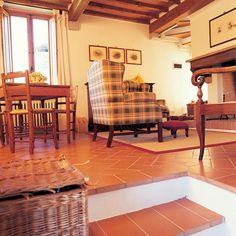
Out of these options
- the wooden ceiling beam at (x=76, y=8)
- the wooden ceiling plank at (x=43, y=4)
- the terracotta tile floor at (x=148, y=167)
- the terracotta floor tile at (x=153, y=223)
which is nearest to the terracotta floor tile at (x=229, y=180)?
the terracotta tile floor at (x=148, y=167)

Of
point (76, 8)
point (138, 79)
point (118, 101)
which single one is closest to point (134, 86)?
point (138, 79)

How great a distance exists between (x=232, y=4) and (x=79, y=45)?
3.29m

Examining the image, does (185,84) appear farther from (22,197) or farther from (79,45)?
(22,197)

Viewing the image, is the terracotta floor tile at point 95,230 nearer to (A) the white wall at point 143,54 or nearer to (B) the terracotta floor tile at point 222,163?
(B) the terracotta floor tile at point 222,163

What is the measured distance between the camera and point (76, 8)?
4.64 meters

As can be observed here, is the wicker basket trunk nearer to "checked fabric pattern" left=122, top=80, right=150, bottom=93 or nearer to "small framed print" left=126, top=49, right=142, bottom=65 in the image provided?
"checked fabric pattern" left=122, top=80, right=150, bottom=93

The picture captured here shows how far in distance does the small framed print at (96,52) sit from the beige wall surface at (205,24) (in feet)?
7.00

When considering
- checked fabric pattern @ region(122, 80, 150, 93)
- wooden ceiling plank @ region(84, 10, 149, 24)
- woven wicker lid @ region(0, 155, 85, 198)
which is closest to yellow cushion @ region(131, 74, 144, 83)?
checked fabric pattern @ region(122, 80, 150, 93)

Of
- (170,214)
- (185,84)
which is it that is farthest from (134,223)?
(185,84)

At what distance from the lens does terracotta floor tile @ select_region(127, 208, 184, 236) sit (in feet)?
3.78

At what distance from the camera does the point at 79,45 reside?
17.5ft

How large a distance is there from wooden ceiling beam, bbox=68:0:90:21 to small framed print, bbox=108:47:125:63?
1.11 meters

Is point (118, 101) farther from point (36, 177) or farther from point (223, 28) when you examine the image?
point (223, 28)

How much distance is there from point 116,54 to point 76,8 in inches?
59.5
